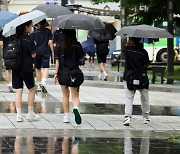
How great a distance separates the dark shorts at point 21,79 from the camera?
36.5 ft

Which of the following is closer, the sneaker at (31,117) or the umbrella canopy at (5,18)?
the sneaker at (31,117)

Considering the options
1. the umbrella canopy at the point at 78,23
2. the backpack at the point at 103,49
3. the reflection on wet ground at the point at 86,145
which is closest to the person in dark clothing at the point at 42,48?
the umbrella canopy at the point at 78,23

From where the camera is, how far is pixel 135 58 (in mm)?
11250

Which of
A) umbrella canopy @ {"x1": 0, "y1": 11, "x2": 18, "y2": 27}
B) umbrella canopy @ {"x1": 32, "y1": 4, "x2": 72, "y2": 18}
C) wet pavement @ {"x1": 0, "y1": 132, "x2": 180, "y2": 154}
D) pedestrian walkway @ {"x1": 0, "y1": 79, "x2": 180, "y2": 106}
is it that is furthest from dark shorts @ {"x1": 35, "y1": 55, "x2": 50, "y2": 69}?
wet pavement @ {"x1": 0, "y1": 132, "x2": 180, "y2": 154}

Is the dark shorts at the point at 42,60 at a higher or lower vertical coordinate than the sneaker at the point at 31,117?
higher

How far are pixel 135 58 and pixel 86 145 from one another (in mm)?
2613

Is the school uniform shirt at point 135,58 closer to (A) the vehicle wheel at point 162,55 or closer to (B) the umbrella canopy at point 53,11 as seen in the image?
(B) the umbrella canopy at point 53,11

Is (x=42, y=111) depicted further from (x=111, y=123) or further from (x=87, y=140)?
(x=87, y=140)

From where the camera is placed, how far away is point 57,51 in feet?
36.8

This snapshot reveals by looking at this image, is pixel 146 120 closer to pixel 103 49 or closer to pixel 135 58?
pixel 135 58

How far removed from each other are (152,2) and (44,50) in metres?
9.82

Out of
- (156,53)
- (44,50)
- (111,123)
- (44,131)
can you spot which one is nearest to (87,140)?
(44,131)

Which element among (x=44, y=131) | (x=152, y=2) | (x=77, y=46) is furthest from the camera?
(x=152, y=2)

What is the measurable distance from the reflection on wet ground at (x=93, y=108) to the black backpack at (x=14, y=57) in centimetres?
176
